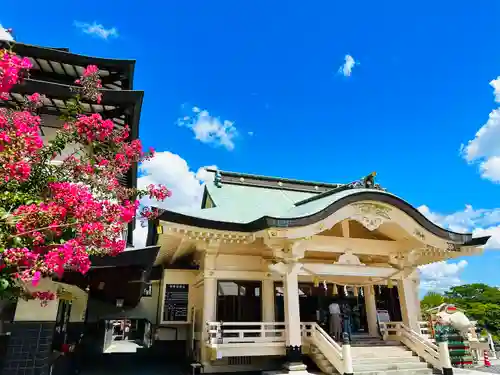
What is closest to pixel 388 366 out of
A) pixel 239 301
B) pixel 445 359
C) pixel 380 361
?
pixel 380 361

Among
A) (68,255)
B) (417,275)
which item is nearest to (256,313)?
(417,275)

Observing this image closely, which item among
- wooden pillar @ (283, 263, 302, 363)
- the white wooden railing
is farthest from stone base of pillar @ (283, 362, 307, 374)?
the white wooden railing

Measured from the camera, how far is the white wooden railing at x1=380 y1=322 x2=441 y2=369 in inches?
423

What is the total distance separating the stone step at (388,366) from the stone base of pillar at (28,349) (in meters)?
8.08

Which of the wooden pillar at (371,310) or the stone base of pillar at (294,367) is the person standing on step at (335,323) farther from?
the stone base of pillar at (294,367)

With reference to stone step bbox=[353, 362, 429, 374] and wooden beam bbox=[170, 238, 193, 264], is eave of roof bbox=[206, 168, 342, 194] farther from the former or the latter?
stone step bbox=[353, 362, 429, 374]

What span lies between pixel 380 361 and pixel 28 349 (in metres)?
9.65

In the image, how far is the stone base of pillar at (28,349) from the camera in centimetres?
562

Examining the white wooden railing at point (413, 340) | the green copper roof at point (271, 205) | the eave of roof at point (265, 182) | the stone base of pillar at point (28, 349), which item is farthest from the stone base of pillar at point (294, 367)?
the eave of roof at point (265, 182)

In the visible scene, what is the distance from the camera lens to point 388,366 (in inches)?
401

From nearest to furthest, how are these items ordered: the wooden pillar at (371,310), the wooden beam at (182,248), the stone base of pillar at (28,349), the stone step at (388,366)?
the stone base of pillar at (28,349)
the stone step at (388,366)
the wooden beam at (182,248)
the wooden pillar at (371,310)

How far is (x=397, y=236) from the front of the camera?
41.7ft

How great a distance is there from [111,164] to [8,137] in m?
2.02

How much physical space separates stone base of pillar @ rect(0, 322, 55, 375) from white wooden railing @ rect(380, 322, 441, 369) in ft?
36.0
